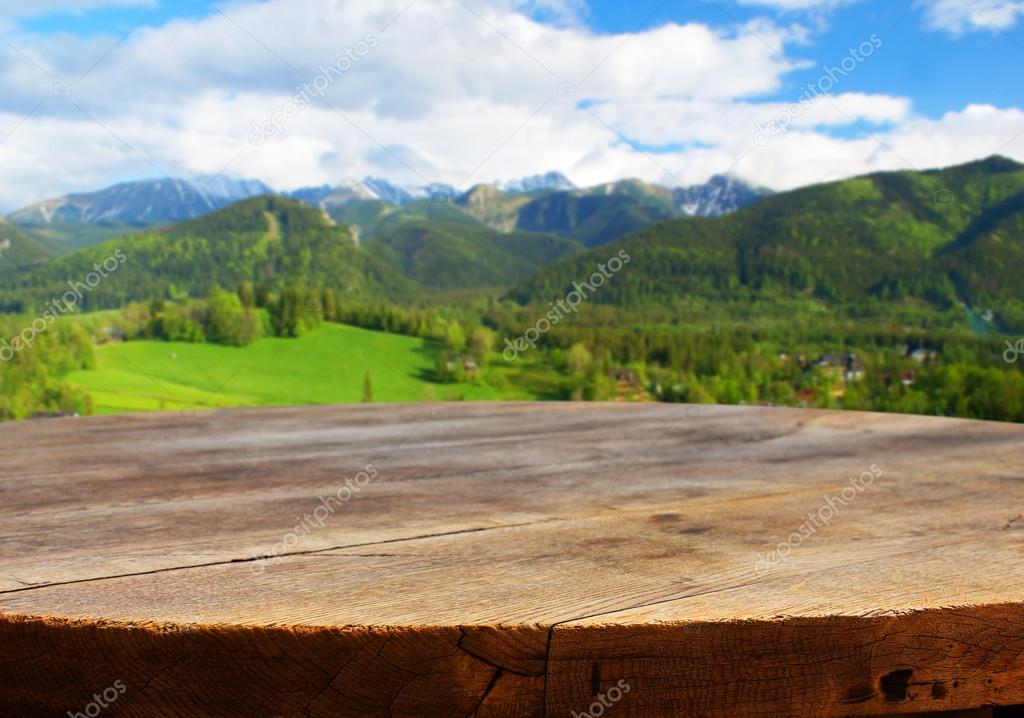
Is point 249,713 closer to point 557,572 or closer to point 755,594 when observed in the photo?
point 557,572

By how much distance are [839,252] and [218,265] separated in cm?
7203

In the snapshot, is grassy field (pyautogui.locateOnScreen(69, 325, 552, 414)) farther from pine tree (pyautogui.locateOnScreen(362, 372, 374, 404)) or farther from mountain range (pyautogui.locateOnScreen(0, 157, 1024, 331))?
mountain range (pyautogui.locateOnScreen(0, 157, 1024, 331))

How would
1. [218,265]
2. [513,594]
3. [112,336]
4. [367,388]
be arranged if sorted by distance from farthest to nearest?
[218,265]
[112,336]
[367,388]
[513,594]

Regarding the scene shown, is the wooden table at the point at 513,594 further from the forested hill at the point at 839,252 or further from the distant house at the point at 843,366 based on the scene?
the forested hill at the point at 839,252

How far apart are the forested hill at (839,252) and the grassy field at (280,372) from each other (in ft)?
102

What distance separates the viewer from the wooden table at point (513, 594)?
0.97 m

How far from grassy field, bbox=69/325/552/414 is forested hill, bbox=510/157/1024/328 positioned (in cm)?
3101

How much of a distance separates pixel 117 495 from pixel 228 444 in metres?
0.99

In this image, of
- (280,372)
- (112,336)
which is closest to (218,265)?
(112,336)

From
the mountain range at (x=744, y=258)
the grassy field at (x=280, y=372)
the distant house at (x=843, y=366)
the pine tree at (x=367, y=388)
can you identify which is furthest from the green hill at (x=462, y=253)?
the distant house at (x=843, y=366)

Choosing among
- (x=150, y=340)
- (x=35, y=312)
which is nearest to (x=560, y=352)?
(x=150, y=340)

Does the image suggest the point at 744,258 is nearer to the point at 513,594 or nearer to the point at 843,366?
the point at 843,366

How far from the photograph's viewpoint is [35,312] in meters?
60.5

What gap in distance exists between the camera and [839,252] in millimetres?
86250
